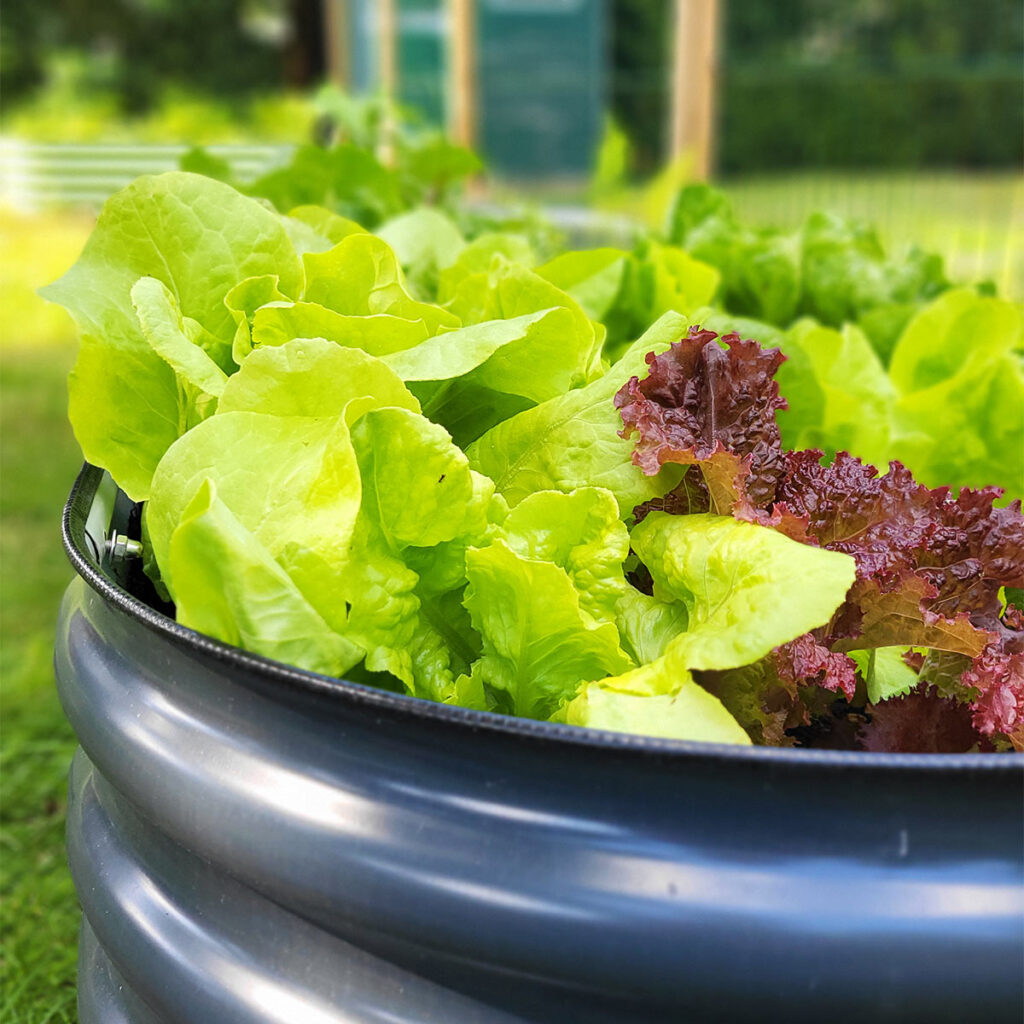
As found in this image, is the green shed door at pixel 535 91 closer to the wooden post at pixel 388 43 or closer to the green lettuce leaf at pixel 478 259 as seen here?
the wooden post at pixel 388 43

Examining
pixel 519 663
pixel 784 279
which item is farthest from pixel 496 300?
pixel 784 279

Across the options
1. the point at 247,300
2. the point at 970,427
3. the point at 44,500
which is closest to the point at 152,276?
the point at 247,300

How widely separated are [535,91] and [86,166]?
2.78 metres

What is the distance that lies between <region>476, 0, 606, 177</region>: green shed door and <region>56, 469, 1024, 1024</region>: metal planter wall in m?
5.86

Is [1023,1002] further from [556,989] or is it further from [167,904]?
[167,904]

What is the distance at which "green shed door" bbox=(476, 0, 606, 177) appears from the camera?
6.38m

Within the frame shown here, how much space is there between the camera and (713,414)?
33.9 inches

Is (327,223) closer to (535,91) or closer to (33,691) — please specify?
(33,691)

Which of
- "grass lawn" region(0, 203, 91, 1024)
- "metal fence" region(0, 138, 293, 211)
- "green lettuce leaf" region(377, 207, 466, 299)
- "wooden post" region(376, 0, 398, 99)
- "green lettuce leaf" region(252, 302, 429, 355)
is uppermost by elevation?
"wooden post" region(376, 0, 398, 99)

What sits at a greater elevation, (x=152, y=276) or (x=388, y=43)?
(x=388, y=43)

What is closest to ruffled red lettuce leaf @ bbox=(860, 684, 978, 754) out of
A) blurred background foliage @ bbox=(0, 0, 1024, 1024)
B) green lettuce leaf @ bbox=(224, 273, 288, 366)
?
green lettuce leaf @ bbox=(224, 273, 288, 366)

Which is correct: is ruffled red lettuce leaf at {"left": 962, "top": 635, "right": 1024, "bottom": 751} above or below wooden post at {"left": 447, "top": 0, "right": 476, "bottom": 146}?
below

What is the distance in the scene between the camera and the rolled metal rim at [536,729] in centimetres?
58

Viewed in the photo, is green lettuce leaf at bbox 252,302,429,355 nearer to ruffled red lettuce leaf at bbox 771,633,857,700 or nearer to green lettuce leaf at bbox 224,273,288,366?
green lettuce leaf at bbox 224,273,288,366
